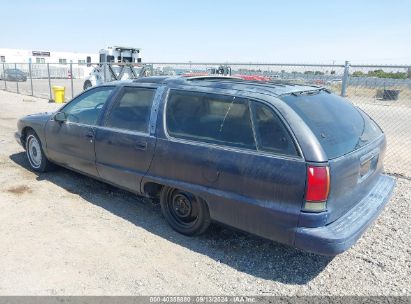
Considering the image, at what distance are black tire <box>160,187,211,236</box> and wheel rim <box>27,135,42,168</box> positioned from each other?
2.78 meters

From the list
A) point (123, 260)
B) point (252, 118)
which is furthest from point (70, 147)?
point (252, 118)

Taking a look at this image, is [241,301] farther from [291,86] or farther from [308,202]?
[291,86]

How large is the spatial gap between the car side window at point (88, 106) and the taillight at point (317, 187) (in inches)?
111

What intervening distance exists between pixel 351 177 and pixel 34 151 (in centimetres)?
485

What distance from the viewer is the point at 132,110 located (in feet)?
13.0

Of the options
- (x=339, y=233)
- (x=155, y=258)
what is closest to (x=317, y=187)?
(x=339, y=233)

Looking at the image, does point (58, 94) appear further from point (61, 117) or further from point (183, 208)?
point (183, 208)

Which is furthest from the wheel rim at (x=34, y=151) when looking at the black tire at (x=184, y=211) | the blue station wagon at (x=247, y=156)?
the black tire at (x=184, y=211)

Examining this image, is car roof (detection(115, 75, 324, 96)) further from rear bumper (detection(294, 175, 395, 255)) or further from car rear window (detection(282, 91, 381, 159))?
rear bumper (detection(294, 175, 395, 255))

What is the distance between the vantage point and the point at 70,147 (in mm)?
4625

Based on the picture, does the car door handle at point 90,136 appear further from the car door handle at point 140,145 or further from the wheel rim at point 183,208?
the wheel rim at point 183,208

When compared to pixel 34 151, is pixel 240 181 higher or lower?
higher

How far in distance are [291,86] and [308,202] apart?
1.37 m

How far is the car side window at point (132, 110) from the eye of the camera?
380cm
